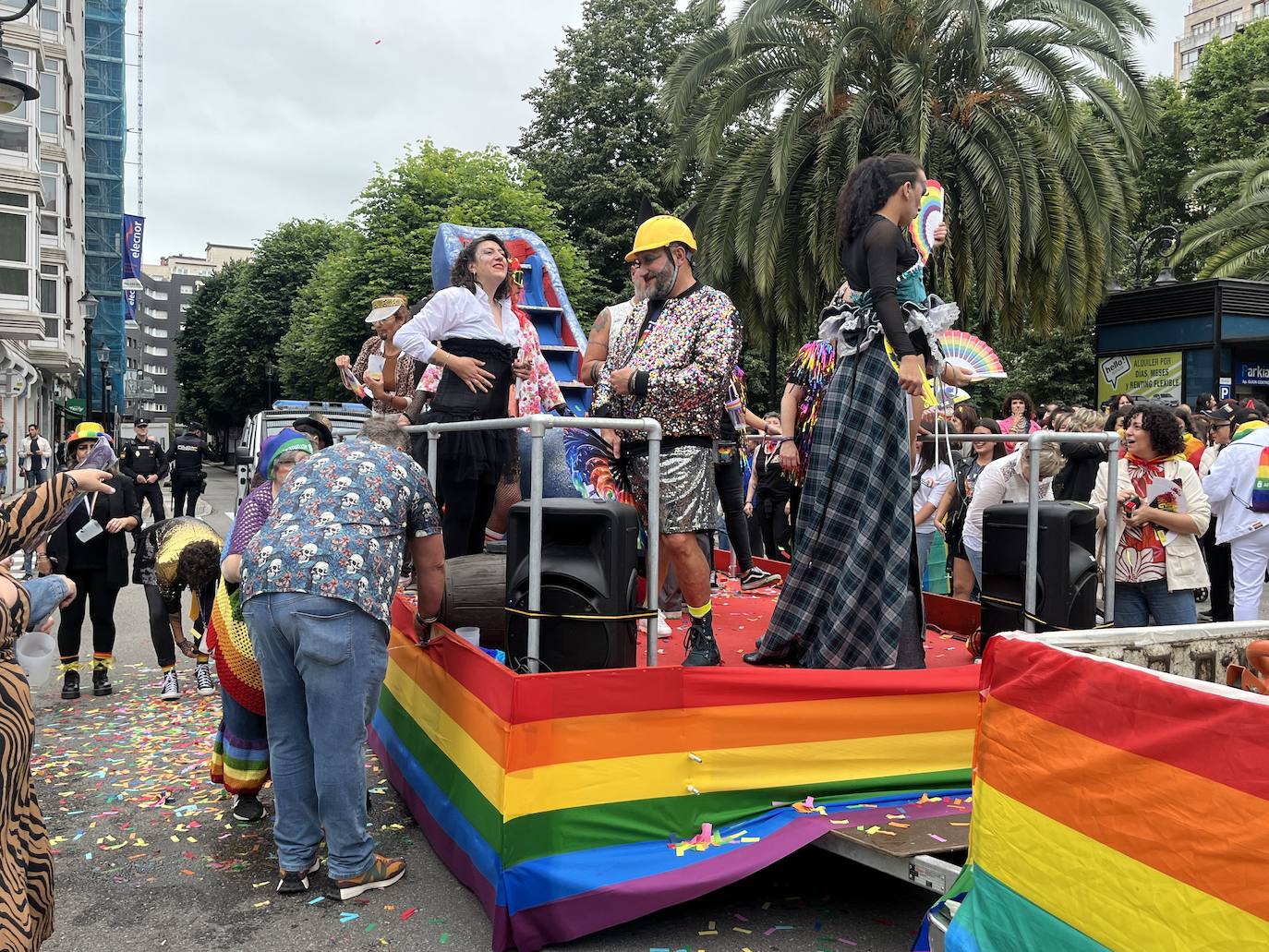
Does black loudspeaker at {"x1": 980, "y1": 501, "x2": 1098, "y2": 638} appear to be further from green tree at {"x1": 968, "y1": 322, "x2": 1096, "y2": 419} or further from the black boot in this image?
green tree at {"x1": 968, "y1": 322, "x2": 1096, "y2": 419}

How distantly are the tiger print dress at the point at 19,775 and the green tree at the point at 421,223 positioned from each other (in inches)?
1010

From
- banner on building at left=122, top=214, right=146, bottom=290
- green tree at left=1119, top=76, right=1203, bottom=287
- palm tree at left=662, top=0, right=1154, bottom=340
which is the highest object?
banner on building at left=122, top=214, right=146, bottom=290

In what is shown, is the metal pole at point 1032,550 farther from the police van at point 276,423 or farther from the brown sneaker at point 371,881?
the police van at point 276,423

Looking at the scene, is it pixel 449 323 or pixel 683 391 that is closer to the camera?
pixel 683 391

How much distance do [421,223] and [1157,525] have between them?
84.8 feet

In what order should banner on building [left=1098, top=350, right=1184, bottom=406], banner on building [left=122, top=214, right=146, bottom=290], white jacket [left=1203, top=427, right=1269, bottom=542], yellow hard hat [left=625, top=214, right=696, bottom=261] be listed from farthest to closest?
banner on building [left=122, top=214, right=146, bottom=290] → banner on building [left=1098, top=350, right=1184, bottom=406] → white jacket [left=1203, top=427, right=1269, bottom=542] → yellow hard hat [left=625, top=214, right=696, bottom=261]

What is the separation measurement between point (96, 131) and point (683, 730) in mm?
68965

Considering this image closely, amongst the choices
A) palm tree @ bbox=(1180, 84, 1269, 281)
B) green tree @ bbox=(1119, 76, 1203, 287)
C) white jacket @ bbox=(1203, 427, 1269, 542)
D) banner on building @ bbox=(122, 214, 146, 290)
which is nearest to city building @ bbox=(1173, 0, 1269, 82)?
green tree @ bbox=(1119, 76, 1203, 287)

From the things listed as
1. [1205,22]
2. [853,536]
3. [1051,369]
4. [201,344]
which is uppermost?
[1205,22]

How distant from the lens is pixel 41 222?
1288 inches

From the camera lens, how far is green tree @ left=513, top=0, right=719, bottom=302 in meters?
33.0

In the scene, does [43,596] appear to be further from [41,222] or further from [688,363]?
[41,222]

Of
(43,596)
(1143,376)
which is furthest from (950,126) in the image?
(43,596)

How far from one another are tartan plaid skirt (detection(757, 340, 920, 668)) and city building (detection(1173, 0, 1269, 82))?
98.9 m
